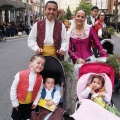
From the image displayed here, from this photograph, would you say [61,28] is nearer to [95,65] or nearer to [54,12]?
[54,12]

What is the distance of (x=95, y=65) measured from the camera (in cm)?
389

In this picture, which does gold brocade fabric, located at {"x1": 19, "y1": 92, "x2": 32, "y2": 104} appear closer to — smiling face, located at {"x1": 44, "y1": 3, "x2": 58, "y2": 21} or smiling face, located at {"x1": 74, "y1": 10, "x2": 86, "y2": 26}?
smiling face, located at {"x1": 44, "y1": 3, "x2": 58, "y2": 21}

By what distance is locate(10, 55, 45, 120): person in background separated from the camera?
152 inches

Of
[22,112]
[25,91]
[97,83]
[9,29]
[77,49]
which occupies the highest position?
[77,49]

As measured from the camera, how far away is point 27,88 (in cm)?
391

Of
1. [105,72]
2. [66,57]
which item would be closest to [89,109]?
[105,72]

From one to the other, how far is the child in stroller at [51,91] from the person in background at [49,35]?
0.26 meters

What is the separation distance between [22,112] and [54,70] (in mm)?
706

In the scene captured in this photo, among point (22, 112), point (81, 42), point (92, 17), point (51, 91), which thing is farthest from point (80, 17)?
point (92, 17)

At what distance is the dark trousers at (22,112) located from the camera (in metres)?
4.02

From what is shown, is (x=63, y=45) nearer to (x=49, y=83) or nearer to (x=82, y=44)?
(x=82, y=44)

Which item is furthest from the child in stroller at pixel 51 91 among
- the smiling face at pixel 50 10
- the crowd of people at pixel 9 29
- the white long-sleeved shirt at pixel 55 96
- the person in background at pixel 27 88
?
the crowd of people at pixel 9 29

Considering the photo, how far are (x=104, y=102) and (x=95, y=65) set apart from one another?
496mm

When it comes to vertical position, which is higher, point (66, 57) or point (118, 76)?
point (66, 57)
